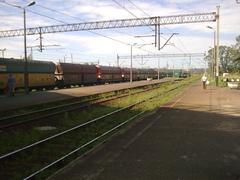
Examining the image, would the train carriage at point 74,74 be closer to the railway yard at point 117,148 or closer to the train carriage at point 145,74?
the train carriage at point 145,74

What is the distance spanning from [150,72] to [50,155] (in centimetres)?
9040

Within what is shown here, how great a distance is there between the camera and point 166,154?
1012 cm

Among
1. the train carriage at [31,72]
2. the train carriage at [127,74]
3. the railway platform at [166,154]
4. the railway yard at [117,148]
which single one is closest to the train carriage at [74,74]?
the train carriage at [31,72]

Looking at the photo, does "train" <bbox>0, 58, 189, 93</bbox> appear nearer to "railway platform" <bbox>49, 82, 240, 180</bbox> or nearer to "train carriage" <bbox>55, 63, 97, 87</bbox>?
"train carriage" <bbox>55, 63, 97, 87</bbox>

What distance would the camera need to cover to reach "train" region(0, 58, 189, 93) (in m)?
35.0

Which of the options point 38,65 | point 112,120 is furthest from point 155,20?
point 112,120

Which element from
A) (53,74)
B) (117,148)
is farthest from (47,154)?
(53,74)

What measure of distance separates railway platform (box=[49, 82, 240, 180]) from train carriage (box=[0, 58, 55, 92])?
20.3 meters

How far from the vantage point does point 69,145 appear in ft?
39.5

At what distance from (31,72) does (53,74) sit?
5655 mm

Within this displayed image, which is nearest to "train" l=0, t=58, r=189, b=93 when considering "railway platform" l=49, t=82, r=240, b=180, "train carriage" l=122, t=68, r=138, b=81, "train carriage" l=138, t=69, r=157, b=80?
"train carriage" l=122, t=68, r=138, b=81

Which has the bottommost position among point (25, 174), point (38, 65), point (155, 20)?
point (25, 174)

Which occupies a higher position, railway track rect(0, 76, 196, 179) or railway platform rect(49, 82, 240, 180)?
railway platform rect(49, 82, 240, 180)

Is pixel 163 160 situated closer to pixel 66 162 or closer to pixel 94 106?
pixel 66 162
